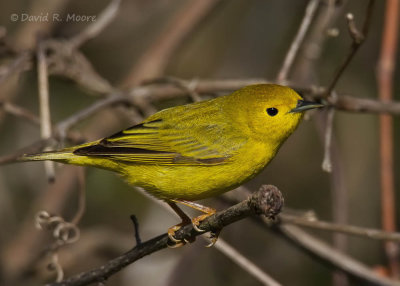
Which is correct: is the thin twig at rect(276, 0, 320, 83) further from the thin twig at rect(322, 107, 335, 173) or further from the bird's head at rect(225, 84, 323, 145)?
the thin twig at rect(322, 107, 335, 173)

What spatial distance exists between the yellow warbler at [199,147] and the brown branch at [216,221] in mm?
707

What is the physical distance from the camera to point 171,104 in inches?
231

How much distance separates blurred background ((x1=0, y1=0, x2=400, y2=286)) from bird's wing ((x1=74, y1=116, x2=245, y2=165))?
734mm

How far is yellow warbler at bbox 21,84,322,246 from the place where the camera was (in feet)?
12.1

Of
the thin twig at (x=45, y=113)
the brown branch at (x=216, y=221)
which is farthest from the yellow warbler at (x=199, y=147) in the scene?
the brown branch at (x=216, y=221)

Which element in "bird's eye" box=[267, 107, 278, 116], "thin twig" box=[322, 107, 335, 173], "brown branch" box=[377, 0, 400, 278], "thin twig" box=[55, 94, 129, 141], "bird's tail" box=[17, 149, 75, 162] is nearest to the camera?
"thin twig" box=[322, 107, 335, 173]

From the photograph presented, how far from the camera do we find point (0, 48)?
14.6 ft

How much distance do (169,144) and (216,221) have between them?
1.43 m

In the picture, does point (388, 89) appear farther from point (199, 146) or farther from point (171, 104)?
point (171, 104)

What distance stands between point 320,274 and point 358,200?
808 millimetres

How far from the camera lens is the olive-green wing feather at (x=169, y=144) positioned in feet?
12.4

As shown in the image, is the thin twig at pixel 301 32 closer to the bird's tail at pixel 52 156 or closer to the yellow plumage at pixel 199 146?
the yellow plumage at pixel 199 146

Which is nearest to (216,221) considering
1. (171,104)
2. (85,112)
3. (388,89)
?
Result: (85,112)

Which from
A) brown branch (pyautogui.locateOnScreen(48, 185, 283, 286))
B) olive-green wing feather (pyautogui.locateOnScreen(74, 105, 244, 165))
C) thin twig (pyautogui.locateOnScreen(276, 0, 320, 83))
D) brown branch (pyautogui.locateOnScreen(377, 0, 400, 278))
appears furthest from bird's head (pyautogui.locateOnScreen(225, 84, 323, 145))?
brown branch (pyautogui.locateOnScreen(48, 185, 283, 286))
